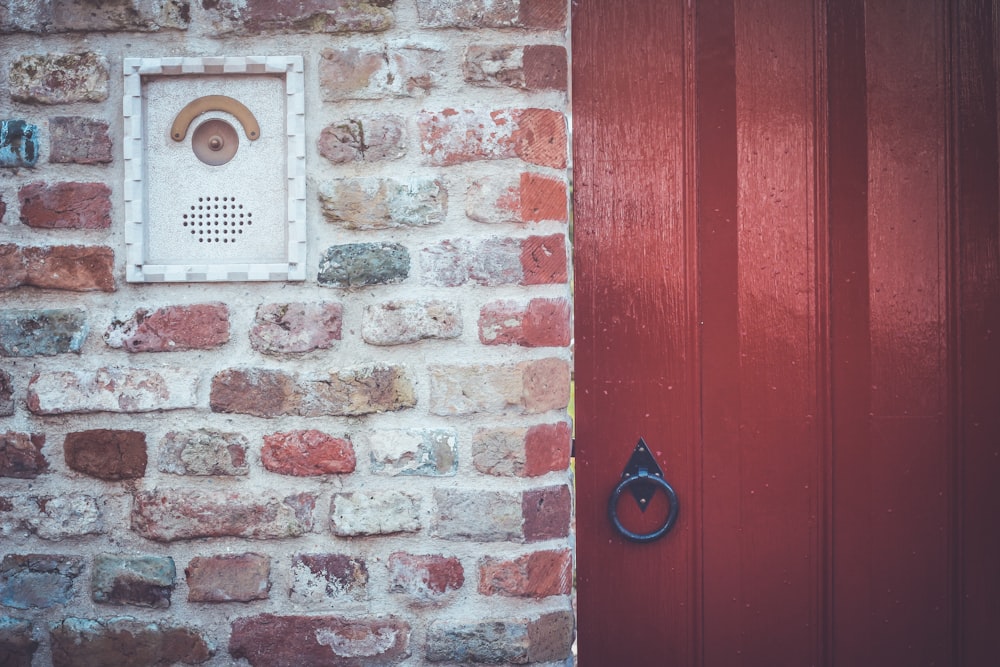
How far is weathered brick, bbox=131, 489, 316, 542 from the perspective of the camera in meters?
1.16

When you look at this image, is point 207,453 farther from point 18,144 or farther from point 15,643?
point 18,144

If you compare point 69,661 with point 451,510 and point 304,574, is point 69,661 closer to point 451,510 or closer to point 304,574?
point 304,574

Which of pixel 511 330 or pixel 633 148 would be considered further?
pixel 633 148

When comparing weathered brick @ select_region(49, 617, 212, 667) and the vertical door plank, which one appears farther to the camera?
the vertical door plank

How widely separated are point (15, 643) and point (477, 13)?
137 centimetres

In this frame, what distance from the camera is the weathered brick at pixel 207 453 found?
1160 mm

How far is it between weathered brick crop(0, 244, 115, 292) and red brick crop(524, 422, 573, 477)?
2.59 feet

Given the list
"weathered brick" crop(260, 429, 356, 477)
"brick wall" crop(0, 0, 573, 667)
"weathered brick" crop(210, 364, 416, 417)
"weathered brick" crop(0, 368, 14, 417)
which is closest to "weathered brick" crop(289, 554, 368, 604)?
"brick wall" crop(0, 0, 573, 667)

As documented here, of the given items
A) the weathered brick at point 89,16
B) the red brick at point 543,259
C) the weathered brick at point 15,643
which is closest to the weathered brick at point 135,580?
the weathered brick at point 15,643

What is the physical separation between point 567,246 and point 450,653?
2.46ft

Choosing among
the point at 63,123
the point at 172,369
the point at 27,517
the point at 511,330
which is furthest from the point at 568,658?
the point at 63,123

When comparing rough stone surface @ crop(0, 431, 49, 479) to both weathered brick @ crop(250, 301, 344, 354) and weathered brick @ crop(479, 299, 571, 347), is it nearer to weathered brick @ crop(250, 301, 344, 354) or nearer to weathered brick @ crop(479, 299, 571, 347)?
weathered brick @ crop(250, 301, 344, 354)

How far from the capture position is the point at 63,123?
1.17 meters

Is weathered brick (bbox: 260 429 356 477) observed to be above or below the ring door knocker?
above
